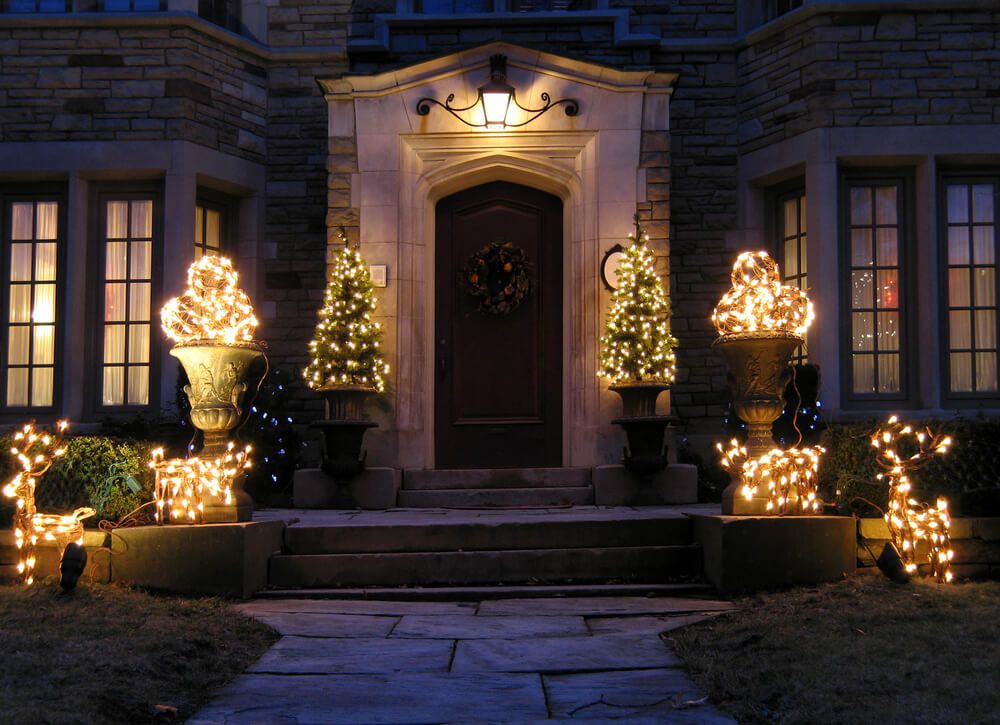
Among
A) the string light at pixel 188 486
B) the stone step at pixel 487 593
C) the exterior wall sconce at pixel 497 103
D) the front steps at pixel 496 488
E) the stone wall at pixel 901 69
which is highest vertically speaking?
the stone wall at pixel 901 69

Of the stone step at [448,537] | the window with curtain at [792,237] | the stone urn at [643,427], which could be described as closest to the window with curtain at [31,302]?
the stone step at [448,537]

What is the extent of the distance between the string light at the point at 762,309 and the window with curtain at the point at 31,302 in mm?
6059

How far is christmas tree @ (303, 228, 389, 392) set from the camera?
877cm

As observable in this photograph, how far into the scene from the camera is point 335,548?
6.75 meters

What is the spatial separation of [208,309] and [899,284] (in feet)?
19.4

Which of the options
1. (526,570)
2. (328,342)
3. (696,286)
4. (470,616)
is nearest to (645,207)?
(696,286)

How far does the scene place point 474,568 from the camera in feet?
21.5

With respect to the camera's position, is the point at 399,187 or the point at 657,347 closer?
the point at 657,347

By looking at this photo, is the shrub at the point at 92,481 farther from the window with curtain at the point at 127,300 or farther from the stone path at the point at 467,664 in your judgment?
the window with curtain at the point at 127,300

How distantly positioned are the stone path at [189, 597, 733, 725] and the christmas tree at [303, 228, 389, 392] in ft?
9.37

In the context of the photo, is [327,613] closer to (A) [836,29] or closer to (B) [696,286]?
(B) [696,286]

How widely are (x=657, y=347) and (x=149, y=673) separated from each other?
5190mm

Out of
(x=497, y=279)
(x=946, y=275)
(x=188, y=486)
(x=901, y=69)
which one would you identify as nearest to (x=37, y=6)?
(x=497, y=279)

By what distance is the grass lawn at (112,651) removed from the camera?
3.93 meters
